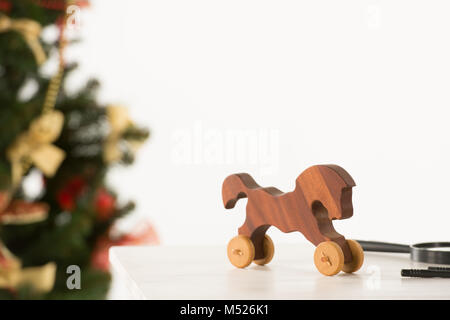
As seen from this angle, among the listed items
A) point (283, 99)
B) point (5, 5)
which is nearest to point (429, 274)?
point (5, 5)

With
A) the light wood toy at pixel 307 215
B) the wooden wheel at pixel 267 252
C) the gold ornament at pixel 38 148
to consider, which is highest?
the gold ornament at pixel 38 148

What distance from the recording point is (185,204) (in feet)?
6.77

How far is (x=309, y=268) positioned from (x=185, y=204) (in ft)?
4.40

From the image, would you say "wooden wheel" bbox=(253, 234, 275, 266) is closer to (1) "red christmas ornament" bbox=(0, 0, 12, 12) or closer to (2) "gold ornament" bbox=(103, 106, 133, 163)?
(2) "gold ornament" bbox=(103, 106, 133, 163)

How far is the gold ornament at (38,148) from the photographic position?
4.16 feet

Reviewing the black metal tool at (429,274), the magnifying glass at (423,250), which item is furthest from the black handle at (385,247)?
the black metal tool at (429,274)

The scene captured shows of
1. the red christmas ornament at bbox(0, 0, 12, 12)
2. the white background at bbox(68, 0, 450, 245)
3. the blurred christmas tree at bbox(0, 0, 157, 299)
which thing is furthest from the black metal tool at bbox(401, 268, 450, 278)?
the white background at bbox(68, 0, 450, 245)

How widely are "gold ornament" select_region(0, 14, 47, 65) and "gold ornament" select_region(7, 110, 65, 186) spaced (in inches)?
4.3

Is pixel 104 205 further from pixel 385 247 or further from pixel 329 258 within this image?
pixel 329 258

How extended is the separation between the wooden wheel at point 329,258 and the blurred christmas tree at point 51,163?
0.69 meters

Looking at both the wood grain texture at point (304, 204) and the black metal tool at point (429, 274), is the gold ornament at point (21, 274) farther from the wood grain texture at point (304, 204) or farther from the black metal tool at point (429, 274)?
the black metal tool at point (429, 274)

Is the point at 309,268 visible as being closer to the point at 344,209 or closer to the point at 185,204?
the point at 344,209

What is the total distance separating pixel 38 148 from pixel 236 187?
23.9 inches
